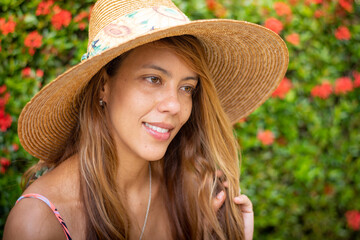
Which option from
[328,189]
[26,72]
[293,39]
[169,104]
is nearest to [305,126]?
[328,189]

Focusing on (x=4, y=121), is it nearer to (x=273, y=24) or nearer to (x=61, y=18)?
(x=61, y=18)

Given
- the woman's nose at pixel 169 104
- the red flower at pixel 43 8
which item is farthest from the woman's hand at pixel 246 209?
the red flower at pixel 43 8

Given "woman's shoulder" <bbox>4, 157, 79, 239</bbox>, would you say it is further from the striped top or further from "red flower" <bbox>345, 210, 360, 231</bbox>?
"red flower" <bbox>345, 210, 360, 231</bbox>

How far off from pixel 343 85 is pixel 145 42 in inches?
107

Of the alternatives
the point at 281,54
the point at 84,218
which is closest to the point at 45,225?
the point at 84,218

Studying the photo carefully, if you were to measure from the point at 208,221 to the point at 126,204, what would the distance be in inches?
21.0

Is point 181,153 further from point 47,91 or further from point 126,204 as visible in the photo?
point 47,91

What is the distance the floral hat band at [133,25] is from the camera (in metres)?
1.55

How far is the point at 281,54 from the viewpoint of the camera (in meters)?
2.00

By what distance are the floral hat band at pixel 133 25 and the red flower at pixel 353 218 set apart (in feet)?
10.0

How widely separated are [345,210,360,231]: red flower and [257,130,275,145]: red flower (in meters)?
1.29

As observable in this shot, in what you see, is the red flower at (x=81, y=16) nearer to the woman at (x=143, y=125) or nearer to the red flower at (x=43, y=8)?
the red flower at (x=43, y=8)

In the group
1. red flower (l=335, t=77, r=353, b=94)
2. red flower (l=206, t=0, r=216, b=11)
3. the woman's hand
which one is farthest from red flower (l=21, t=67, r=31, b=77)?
red flower (l=335, t=77, r=353, b=94)

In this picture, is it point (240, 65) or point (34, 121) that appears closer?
point (34, 121)
